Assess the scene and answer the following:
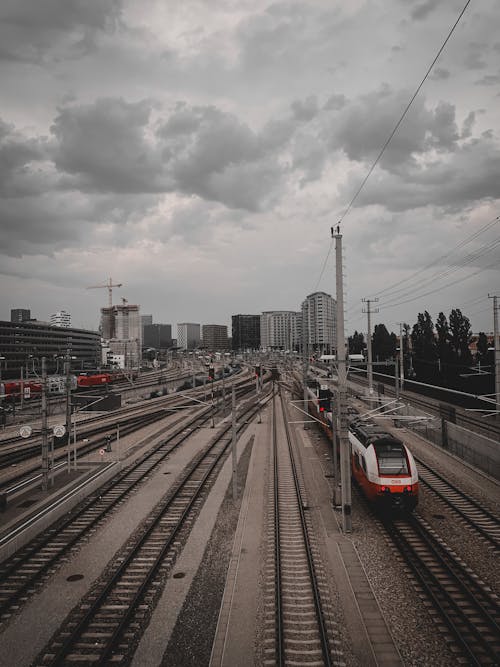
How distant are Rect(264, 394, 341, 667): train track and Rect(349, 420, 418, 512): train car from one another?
345cm

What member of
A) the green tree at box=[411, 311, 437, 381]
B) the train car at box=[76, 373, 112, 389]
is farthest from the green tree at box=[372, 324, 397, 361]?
the train car at box=[76, 373, 112, 389]

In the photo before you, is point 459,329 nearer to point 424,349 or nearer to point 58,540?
point 424,349

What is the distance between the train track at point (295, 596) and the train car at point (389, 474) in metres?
3.45

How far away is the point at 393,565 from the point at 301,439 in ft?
74.8

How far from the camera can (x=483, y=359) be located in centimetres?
5944

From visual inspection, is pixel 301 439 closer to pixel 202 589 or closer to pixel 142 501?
pixel 142 501

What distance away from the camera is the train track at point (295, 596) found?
1038 centimetres

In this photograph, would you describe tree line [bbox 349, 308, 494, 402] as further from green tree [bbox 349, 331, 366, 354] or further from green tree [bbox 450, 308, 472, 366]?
green tree [bbox 349, 331, 366, 354]

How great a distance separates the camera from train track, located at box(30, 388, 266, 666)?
411 inches

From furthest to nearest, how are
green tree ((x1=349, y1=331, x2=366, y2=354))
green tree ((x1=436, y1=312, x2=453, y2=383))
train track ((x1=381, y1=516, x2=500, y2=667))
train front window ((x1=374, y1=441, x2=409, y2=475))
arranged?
green tree ((x1=349, y1=331, x2=366, y2=354)) < green tree ((x1=436, y1=312, x2=453, y2=383)) < train front window ((x1=374, y1=441, x2=409, y2=475)) < train track ((x1=381, y1=516, x2=500, y2=667))

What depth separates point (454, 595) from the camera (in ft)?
41.7

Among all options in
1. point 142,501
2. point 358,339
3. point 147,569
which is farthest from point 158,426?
point 358,339

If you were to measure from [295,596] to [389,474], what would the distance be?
7.39m

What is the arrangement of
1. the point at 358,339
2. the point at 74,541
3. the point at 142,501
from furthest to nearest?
the point at 358,339 < the point at 142,501 < the point at 74,541
